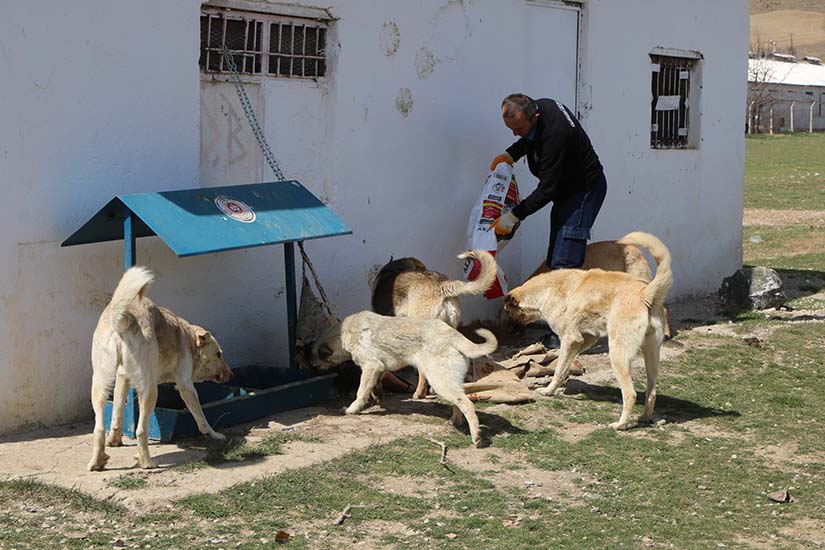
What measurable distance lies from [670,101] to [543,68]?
→ 2.43m

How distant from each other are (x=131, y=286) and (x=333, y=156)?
315 cm

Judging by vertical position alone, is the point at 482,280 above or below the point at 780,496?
above

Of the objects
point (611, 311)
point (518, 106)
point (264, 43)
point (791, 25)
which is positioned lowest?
point (611, 311)

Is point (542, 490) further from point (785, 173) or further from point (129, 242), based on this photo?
point (785, 173)

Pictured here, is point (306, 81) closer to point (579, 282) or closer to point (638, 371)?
point (579, 282)

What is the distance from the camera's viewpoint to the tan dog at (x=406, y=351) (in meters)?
7.11

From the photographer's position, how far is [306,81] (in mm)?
8609

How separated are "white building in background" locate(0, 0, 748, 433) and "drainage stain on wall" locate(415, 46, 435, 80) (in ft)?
0.08

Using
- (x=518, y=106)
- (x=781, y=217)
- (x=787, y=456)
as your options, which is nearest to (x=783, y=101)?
(x=781, y=217)

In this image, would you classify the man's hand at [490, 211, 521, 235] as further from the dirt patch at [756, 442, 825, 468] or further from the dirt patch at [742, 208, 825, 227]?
the dirt patch at [742, 208, 825, 227]

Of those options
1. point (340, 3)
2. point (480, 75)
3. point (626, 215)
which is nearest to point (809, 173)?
point (626, 215)

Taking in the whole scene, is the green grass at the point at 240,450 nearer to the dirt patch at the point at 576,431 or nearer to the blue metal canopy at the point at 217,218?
the blue metal canopy at the point at 217,218

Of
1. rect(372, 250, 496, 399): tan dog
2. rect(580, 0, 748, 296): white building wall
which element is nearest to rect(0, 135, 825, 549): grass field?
rect(372, 250, 496, 399): tan dog

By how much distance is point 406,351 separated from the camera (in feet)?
24.0
